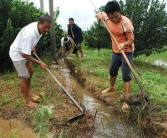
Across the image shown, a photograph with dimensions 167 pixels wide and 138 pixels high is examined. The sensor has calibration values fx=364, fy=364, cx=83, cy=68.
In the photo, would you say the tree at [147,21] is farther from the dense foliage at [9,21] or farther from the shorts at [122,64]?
the shorts at [122,64]

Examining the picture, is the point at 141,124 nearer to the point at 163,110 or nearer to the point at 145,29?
the point at 163,110

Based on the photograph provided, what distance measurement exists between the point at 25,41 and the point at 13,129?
153 centimetres

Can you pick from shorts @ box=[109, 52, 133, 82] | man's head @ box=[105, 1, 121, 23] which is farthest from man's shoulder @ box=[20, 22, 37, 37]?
shorts @ box=[109, 52, 133, 82]

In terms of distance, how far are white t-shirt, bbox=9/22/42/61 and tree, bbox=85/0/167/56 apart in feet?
20.5

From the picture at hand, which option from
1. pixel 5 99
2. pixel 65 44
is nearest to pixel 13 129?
pixel 5 99

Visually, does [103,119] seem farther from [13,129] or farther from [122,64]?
[13,129]

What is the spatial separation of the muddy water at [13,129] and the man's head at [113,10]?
8.18ft

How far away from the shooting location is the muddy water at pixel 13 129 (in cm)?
600

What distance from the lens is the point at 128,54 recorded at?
22.8ft

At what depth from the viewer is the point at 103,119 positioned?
22.5 feet

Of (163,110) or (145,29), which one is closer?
(163,110)

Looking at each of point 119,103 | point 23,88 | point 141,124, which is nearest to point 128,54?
point 119,103

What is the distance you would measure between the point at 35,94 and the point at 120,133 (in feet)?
7.45

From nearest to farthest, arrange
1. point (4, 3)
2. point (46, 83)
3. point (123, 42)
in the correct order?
point (123, 42), point (46, 83), point (4, 3)
